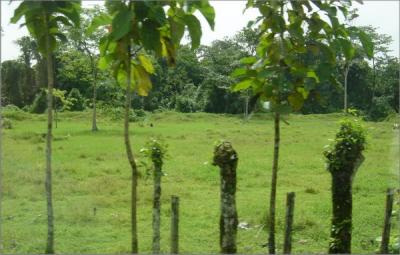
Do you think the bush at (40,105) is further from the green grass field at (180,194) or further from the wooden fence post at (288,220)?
the wooden fence post at (288,220)

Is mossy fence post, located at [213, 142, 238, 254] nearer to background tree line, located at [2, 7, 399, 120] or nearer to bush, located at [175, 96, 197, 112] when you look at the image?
background tree line, located at [2, 7, 399, 120]

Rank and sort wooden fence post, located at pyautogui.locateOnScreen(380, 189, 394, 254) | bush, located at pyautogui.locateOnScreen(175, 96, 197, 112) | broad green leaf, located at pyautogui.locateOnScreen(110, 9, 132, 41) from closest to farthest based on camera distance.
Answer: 1. broad green leaf, located at pyautogui.locateOnScreen(110, 9, 132, 41)
2. wooden fence post, located at pyautogui.locateOnScreen(380, 189, 394, 254)
3. bush, located at pyautogui.locateOnScreen(175, 96, 197, 112)

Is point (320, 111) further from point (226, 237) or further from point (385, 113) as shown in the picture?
point (226, 237)

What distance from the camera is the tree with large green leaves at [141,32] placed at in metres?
2.79

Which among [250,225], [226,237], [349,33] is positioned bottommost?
[250,225]

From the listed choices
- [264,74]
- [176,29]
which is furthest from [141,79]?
[264,74]

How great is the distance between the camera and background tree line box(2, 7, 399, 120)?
21734mm

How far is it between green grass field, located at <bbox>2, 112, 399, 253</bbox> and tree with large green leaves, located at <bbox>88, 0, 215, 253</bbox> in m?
1.24

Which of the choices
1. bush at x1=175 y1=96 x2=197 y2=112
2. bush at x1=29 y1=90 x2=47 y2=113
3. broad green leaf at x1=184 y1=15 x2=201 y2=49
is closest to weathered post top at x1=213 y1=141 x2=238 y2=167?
broad green leaf at x1=184 y1=15 x2=201 y2=49

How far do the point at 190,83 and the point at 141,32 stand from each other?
75.0 feet

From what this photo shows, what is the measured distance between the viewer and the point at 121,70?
3.41 meters

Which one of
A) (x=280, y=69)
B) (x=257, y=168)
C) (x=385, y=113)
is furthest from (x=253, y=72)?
(x=385, y=113)

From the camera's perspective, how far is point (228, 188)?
3.38 m

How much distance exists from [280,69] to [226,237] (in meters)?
1.10
